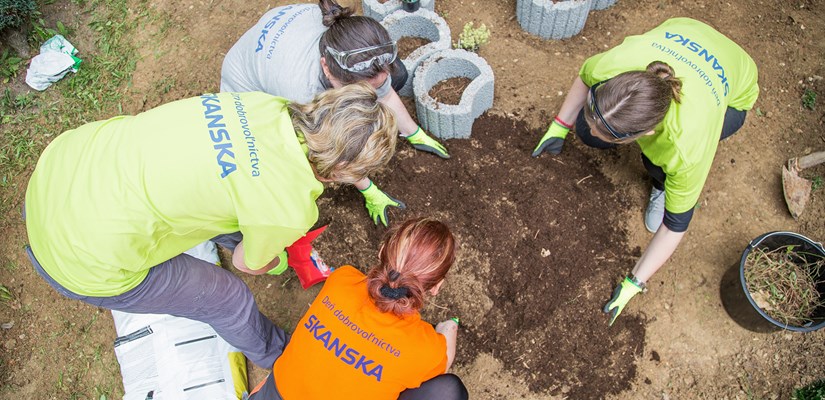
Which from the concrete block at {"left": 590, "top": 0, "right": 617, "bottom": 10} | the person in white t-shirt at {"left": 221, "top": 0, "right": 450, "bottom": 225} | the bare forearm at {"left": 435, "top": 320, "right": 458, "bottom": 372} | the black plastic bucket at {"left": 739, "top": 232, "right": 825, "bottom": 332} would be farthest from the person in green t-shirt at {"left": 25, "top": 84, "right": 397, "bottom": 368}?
the concrete block at {"left": 590, "top": 0, "right": 617, "bottom": 10}

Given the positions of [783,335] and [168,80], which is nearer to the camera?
[783,335]

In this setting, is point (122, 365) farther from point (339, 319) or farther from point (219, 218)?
point (339, 319)

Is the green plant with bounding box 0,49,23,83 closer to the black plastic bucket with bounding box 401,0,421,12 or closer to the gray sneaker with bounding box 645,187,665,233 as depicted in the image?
the black plastic bucket with bounding box 401,0,421,12

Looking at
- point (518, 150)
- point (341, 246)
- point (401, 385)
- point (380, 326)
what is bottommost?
point (341, 246)

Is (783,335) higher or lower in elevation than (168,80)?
lower

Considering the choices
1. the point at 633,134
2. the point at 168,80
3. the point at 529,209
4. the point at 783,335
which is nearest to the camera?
the point at 633,134

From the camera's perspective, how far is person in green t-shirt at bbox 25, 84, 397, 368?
1.77 meters

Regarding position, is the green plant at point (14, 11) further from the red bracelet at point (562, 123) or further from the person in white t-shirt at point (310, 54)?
the red bracelet at point (562, 123)

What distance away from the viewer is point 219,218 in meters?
1.92

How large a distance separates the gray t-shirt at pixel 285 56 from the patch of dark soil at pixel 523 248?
2.70ft

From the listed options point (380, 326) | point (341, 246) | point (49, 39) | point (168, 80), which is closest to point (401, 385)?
point (380, 326)

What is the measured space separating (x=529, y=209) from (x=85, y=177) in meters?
2.14

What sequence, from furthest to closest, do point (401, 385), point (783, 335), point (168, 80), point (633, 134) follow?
1. point (168, 80)
2. point (783, 335)
3. point (633, 134)
4. point (401, 385)

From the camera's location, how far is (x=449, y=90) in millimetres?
3311
